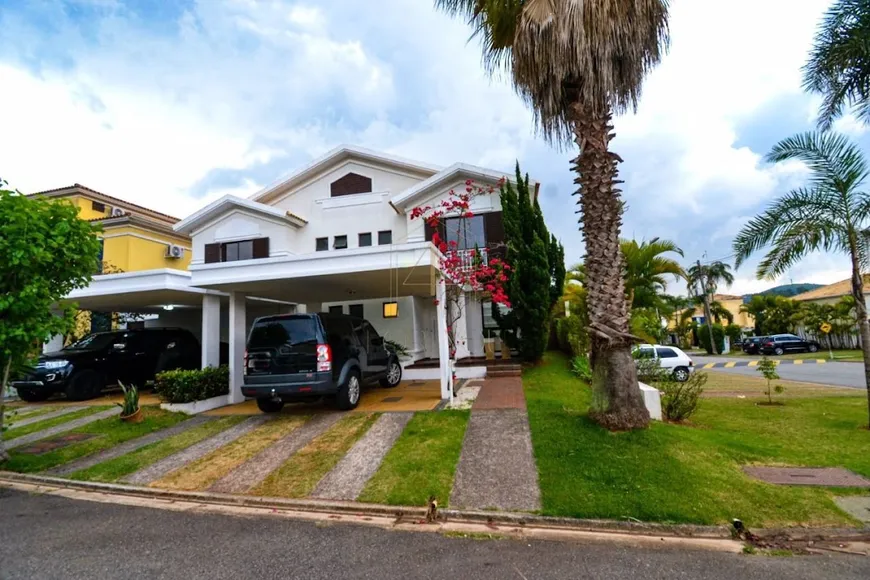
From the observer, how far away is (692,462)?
209 inches

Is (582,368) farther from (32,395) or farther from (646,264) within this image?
(32,395)

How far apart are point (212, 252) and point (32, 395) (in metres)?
7.50

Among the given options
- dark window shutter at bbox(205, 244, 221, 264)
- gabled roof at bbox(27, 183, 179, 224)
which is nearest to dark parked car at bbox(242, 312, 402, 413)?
dark window shutter at bbox(205, 244, 221, 264)

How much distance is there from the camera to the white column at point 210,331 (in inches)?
427

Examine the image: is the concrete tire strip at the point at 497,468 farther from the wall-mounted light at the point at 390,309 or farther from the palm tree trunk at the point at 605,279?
→ the wall-mounted light at the point at 390,309

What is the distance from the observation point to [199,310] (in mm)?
16875

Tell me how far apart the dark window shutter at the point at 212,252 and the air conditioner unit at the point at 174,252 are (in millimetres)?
4350

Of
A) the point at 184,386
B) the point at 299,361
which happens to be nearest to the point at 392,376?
the point at 299,361

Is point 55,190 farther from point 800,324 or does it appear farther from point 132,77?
point 800,324

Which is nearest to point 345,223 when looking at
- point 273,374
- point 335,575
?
point 273,374

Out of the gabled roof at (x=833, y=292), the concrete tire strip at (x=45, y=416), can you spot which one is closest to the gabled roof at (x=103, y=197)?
the concrete tire strip at (x=45, y=416)

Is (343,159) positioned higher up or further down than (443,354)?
higher up

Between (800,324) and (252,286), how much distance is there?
43606mm

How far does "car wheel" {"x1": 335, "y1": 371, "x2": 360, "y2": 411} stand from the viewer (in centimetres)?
851
